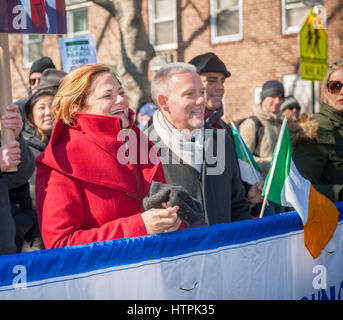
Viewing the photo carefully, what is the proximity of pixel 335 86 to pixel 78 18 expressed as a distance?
16.9 m

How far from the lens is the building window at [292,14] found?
14.9 m

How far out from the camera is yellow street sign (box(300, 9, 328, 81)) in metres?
7.07

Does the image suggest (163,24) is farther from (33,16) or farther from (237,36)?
(33,16)

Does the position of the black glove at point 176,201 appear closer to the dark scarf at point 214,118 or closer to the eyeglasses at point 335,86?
the dark scarf at point 214,118

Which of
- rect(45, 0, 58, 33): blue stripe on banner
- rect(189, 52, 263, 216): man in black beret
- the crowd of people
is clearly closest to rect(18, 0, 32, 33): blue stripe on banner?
rect(45, 0, 58, 33): blue stripe on banner

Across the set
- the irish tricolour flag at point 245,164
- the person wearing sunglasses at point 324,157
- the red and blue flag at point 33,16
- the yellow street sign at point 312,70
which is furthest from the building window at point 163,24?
the red and blue flag at point 33,16

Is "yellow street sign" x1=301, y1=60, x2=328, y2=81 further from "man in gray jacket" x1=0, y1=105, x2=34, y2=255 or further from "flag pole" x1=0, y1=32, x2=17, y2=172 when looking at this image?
"flag pole" x1=0, y1=32, x2=17, y2=172

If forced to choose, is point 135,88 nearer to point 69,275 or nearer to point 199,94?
point 199,94

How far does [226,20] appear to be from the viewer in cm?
1634

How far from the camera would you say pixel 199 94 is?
3.19 meters

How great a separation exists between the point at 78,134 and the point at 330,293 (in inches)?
67.2

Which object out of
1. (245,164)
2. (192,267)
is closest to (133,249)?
(192,267)

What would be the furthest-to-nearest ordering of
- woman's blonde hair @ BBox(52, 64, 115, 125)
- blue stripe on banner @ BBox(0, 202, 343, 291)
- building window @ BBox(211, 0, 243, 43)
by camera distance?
building window @ BBox(211, 0, 243, 43)
woman's blonde hair @ BBox(52, 64, 115, 125)
blue stripe on banner @ BBox(0, 202, 343, 291)
